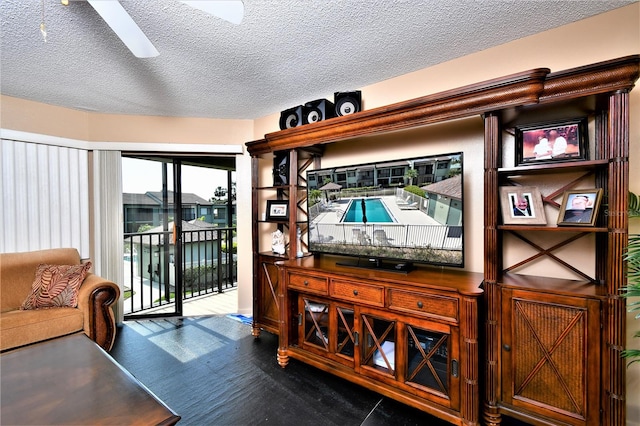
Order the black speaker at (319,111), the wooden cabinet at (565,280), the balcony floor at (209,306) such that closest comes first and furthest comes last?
1. the wooden cabinet at (565,280)
2. the black speaker at (319,111)
3. the balcony floor at (209,306)

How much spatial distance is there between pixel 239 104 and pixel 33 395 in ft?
8.68

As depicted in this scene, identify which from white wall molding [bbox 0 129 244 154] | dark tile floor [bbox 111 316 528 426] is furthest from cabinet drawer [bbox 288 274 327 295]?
white wall molding [bbox 0 129 244 154]

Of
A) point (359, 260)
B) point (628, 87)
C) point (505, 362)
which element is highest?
point (628, 87)

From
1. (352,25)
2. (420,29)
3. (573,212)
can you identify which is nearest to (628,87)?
(573,212)

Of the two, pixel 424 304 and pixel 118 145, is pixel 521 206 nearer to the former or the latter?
pixel 424 304

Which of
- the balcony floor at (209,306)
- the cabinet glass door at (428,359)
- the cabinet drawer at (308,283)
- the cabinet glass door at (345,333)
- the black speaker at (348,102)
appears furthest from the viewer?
the balcony floor at (209,306)

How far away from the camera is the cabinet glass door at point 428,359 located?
68.8 inches

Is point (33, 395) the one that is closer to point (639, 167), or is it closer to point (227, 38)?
point (227, 38)

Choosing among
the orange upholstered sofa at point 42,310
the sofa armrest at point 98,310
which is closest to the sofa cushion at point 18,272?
the orange upholstered sofa at point 42,310

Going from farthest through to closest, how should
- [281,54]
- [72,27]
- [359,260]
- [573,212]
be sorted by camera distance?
[359,260] → [281,54] → [72,27] → [573,212]

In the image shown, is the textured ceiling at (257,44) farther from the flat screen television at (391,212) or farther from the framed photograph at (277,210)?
the framed photograph at (277,210)

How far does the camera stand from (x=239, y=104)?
302cm

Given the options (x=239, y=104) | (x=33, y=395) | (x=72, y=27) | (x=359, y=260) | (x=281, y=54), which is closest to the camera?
(x=33, y=395)

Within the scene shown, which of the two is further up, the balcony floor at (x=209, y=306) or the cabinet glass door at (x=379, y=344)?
the cabinet glass door at (x=379, y=344)
